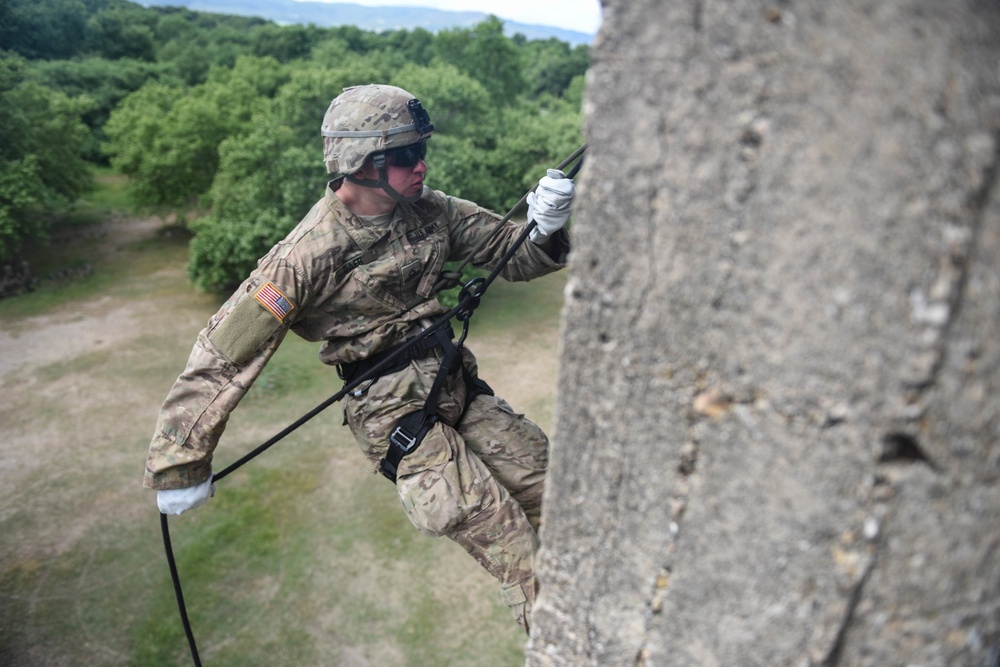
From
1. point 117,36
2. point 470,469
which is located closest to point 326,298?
point 470,469

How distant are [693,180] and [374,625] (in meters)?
5.97

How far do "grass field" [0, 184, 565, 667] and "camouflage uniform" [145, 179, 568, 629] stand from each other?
3.36 m

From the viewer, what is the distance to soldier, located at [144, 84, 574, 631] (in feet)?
10.2

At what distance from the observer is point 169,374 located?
1044cm

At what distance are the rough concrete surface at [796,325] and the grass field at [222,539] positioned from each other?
16.9 ft

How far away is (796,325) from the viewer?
130 centimetres

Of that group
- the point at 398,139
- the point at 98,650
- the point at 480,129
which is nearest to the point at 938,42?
the point at 398,139

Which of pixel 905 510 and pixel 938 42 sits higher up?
pixel 938 42

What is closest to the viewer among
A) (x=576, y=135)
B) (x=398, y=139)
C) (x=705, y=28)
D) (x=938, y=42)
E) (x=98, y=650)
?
(x=938, y=42)

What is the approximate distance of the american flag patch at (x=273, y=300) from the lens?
10.2ft

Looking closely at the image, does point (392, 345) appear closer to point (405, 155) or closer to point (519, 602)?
point (405, 155)

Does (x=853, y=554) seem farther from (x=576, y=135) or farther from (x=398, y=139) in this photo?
(x=576, y=135)

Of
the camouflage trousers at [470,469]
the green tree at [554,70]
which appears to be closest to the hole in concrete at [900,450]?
the camouflage trousers at [470,469]

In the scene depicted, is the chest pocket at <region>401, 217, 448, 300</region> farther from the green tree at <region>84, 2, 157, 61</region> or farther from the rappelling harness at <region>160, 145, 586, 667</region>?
the green tree at <region>84, 2, 157, 61</region>
